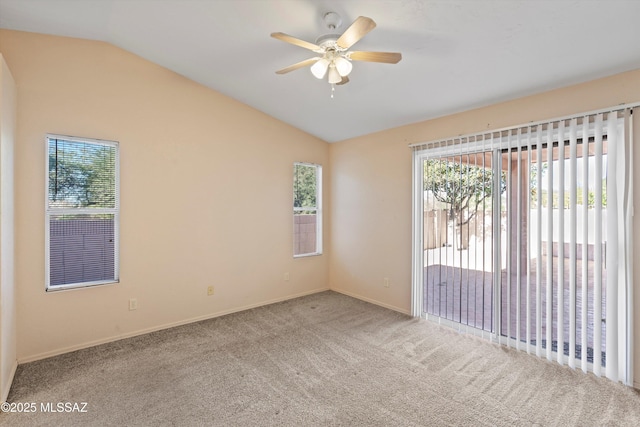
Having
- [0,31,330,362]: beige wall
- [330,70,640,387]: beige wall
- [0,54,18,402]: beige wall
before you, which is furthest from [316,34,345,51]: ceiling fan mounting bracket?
[0,54,18,402]: beige wall

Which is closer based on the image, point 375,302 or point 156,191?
point 156,191

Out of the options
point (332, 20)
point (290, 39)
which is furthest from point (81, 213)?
point (332, 20)

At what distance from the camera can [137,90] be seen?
329cm

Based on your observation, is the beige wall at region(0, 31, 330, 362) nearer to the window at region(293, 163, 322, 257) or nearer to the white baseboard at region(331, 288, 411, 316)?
the window at region(293, 163, 322, 257)

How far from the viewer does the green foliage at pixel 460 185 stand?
3209 mm

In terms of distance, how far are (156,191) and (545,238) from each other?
405 cm

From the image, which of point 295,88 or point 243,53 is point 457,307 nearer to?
point 295,88

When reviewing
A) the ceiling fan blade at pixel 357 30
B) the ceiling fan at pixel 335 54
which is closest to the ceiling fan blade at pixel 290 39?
the ceiling fan at pixel 335 54

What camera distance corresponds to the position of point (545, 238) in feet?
9.17

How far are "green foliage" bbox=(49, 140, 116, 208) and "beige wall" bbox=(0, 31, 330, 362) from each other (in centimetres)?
11

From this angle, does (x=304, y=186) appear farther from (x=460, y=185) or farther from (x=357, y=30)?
(x=357, y=30)

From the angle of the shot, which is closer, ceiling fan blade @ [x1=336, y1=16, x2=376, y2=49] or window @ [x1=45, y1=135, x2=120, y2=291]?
ceiling fan blade @ [x1=336, y1=16, x2=376, y2=49]

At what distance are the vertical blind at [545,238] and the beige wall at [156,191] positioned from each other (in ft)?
7.46

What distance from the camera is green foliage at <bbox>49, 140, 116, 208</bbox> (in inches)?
114
